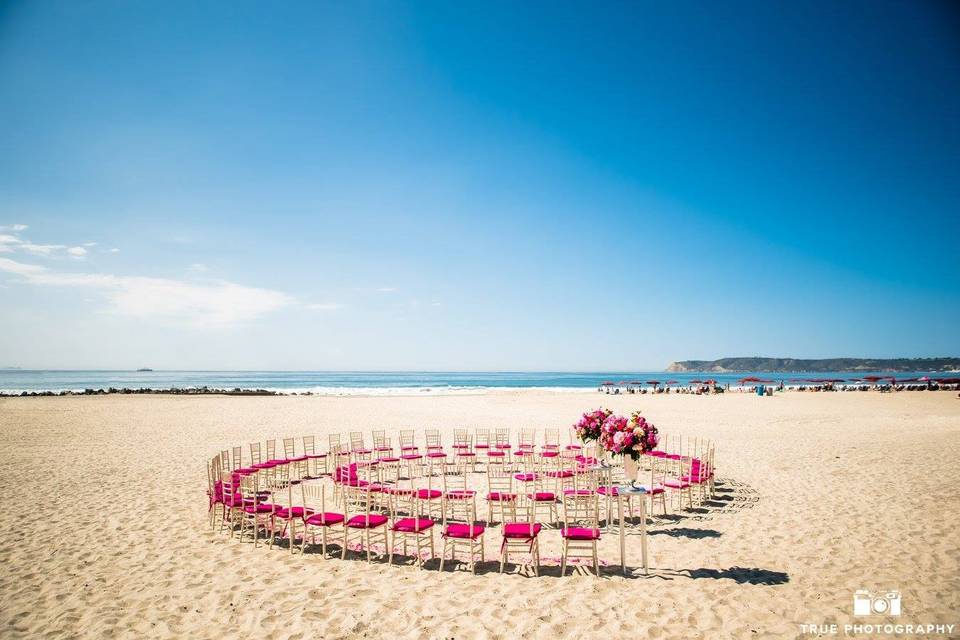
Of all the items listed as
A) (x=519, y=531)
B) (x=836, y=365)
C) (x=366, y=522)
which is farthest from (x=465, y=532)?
(x=836, y=365)

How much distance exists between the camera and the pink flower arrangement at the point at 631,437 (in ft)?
21.7

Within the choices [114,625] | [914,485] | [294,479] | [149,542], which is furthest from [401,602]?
[914,485]

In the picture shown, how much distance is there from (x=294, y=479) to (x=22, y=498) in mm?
5860

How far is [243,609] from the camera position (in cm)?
543

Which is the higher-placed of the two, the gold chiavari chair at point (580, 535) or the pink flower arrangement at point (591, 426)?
the pink flower arrangement at point (591, 426)

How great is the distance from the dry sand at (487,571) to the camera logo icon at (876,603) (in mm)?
116

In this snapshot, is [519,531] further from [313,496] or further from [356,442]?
[356,442]

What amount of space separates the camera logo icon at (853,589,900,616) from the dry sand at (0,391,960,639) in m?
0.12

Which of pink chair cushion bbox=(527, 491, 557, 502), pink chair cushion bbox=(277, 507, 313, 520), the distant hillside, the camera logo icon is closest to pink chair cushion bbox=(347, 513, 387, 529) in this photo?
pink chair cushion bbox=(277, 507, 313, 520)

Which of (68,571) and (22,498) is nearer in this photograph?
(68,571)

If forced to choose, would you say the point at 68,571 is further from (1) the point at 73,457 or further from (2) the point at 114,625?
(1) the point at 73,457

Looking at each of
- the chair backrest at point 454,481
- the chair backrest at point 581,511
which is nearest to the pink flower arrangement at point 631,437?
the chair backrest at point 581,511

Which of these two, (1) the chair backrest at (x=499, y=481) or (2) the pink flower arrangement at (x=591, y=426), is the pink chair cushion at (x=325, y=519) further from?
(1) the chair backrest at (x=499, y=481)

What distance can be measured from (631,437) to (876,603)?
3.37 meters
